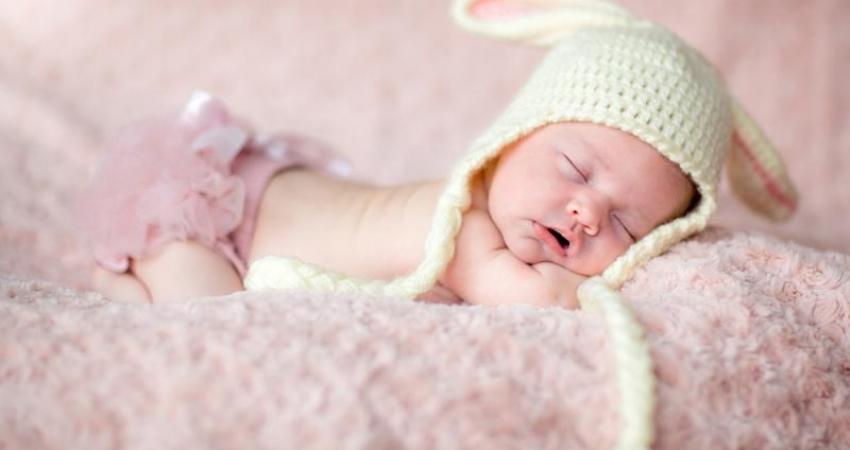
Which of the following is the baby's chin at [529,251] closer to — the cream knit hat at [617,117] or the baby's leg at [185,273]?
the cream knit hat at [617,117]

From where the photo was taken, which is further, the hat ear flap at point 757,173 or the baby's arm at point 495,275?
the hat ear flap at point 757,173

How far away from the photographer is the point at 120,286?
141 centimetres

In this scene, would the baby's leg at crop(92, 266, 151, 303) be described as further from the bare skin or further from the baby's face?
the baby's face

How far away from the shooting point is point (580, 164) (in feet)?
4.15

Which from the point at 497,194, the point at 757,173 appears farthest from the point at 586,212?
the point at 757,173

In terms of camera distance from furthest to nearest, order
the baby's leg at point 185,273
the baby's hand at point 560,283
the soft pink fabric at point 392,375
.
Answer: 1. the baby's leg at point 185,273
2. the baby's hand at point 560,283
3. the soft pink fabric at point 392,375

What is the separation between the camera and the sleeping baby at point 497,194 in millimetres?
1256

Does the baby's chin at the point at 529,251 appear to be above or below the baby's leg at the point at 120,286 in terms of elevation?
above

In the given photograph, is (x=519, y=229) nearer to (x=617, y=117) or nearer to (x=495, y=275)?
(x=495, y=275)

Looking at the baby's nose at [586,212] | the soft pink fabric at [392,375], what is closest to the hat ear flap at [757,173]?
the baby's nose at [586,212]

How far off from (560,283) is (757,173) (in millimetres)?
537

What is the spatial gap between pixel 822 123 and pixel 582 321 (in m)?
1.33

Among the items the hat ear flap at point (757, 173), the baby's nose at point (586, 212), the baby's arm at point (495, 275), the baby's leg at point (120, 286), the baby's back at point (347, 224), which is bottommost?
the baby's leg at point (120, 286)

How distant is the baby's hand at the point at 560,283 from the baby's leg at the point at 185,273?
18.8 inches
